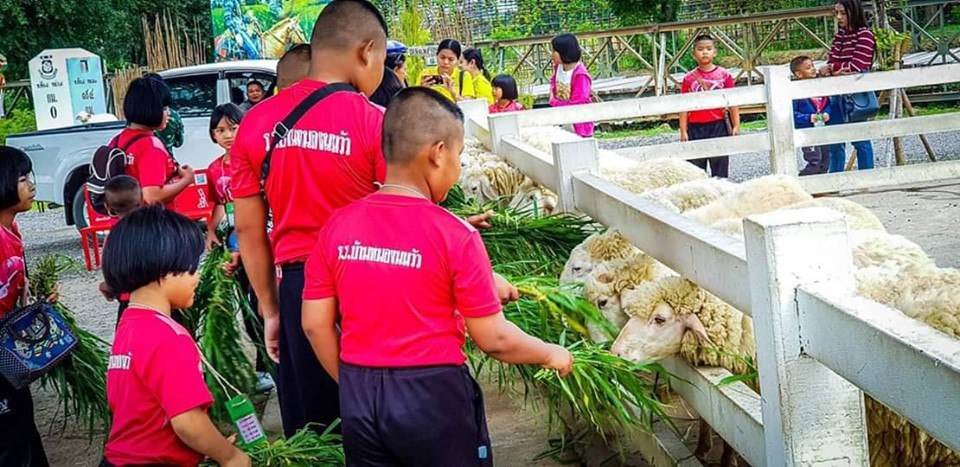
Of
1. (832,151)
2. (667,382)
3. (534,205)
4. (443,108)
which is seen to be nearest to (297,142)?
(443,108)

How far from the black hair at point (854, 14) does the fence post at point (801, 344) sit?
7.63m

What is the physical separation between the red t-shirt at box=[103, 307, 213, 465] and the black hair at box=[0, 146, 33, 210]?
1608 mm

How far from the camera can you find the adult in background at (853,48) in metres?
9.52

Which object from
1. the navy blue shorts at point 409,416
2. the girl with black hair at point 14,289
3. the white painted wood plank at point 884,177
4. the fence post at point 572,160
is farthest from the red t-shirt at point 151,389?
the white painted wood plank at point 884,177

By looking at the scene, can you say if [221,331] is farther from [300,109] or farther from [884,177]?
[884,177]

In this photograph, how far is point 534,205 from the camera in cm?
546

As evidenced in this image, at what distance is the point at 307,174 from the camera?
3.30 metres

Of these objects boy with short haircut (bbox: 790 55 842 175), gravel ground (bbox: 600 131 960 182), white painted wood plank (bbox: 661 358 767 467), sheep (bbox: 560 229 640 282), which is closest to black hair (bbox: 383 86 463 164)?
white painted wood plank (bbox: 661 358 767 467)

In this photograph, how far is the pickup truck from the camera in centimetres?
1375

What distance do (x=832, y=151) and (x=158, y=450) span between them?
27.0 ft

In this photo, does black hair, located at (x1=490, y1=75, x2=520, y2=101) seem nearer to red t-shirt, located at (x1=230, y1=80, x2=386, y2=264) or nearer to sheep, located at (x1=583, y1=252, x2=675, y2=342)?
sheep, located at (x1=583, y1=252, x2=675, y2=342)

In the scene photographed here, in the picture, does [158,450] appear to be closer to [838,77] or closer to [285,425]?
[285,425]

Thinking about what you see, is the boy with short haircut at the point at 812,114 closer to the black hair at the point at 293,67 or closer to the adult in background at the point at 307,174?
the black hair at the point at 293,67

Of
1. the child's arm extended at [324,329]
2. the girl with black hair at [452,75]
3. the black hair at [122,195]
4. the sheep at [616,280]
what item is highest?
the girl with black hair at [452,75]
